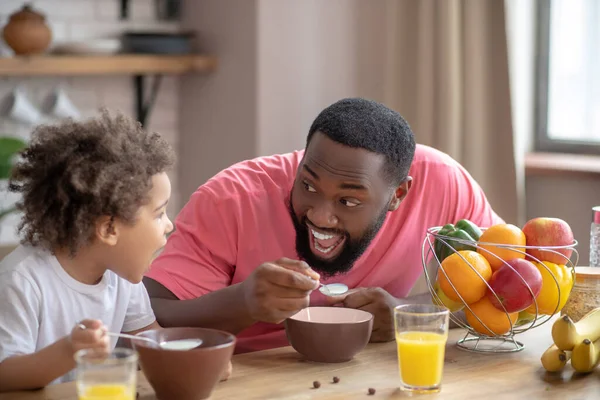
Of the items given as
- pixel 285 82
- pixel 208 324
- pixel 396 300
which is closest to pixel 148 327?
pixel 208 324

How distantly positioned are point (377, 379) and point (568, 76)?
231 cm

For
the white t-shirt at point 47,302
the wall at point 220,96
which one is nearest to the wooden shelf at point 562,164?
the wall at point 220,96

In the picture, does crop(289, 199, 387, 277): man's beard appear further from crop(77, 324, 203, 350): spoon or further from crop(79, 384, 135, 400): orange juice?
crop(79, 384, 135, 400): orange juice

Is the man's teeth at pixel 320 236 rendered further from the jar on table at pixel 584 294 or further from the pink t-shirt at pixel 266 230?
the jar on table at pixel 584 294

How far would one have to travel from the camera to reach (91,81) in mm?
3717

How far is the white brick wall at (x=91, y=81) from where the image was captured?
3.53m

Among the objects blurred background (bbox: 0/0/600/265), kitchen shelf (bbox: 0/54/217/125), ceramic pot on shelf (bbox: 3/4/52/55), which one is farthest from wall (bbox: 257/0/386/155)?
ceramic pot on shelf (bbox: 3/4/52/55)

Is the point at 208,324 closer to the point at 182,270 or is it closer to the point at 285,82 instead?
the point at 182,270

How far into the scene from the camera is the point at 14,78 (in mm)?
3506

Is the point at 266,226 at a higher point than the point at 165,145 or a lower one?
lower

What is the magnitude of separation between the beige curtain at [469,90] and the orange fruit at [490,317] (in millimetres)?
1574

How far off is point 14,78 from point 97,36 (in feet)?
1.28

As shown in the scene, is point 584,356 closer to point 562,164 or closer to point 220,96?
point 562,164

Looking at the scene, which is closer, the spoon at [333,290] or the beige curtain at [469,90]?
the spoon at [333,290]
